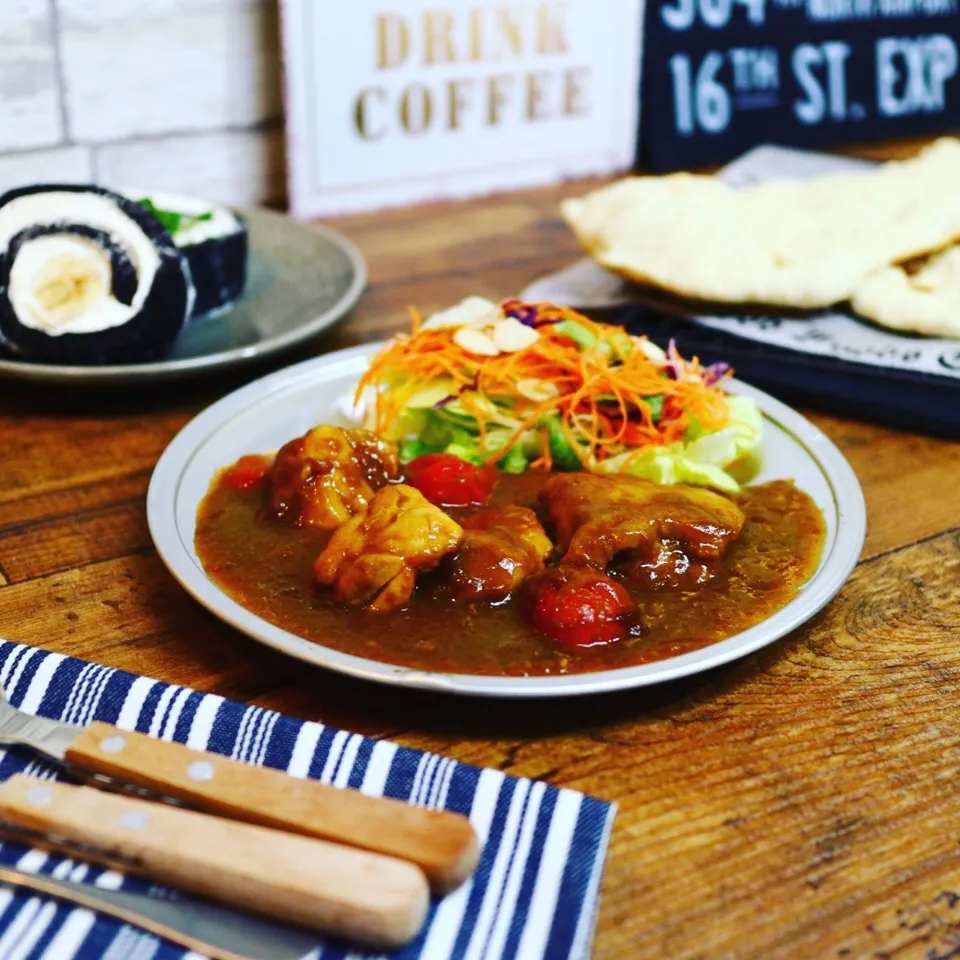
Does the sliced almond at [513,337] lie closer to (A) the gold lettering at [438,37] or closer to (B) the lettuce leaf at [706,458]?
(B) the lettuce leaf at [706,458]

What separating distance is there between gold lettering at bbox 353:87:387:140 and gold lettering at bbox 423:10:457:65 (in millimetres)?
145

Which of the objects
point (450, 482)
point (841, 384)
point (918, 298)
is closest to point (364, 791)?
point (450, 482)

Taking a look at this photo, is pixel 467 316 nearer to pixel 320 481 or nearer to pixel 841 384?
pixel 320 481

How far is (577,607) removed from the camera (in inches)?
48.7

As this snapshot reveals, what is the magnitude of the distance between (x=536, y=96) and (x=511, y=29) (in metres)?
0.19

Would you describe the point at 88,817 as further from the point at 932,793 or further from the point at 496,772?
the point at 932,793

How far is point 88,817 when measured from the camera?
37.0 inches

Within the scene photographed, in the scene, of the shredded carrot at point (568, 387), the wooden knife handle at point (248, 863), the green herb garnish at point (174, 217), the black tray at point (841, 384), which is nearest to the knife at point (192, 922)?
the wooden knife handle at point (248, 863)

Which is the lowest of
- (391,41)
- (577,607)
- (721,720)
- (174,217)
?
(721,720)

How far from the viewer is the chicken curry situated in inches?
48.7

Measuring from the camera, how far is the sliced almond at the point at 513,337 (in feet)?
5.61

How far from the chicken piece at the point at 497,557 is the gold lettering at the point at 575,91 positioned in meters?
1.98

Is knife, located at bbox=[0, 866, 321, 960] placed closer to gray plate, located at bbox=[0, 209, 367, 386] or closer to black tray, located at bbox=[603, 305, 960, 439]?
gray plate, located at bbox=[0, 209, 367, 386]

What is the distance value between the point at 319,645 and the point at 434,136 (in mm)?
2020
